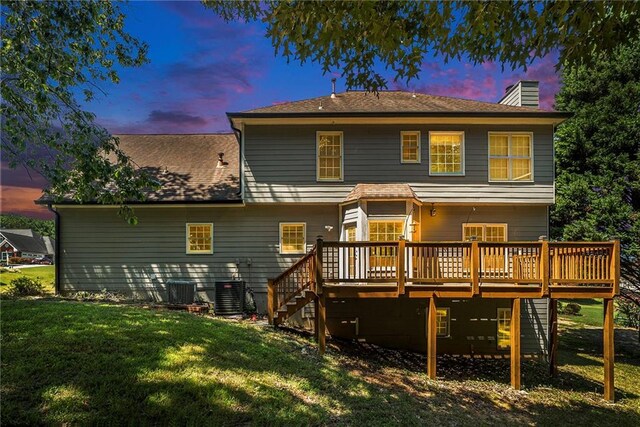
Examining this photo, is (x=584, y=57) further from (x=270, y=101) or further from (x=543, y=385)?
(x=270, y=101)

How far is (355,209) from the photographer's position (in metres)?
10.9

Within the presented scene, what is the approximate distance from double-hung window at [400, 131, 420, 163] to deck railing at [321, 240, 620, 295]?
12.2 ft

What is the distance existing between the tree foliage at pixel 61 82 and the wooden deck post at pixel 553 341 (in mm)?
12200

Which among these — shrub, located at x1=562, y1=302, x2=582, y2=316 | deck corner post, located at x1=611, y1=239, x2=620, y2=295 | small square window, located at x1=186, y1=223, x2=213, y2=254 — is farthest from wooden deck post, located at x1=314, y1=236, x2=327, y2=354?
shrub, located at x1=562, y1=302, x2=582, y2=316

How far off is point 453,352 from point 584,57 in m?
→ 9.16

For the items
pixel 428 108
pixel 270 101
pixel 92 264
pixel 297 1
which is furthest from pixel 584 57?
pixel 92 264

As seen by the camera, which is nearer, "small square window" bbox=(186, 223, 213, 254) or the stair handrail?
the stair handrail

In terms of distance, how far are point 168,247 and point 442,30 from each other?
34.7 feet

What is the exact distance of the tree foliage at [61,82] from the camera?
671 centimetres

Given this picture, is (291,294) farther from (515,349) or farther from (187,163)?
(187,163)

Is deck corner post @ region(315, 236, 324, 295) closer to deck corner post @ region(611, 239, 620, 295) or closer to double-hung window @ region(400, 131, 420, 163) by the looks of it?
double-hung window @ region(400, 131, 420, 163)

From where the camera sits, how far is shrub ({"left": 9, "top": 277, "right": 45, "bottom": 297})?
11125 mm

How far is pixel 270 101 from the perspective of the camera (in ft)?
39.9

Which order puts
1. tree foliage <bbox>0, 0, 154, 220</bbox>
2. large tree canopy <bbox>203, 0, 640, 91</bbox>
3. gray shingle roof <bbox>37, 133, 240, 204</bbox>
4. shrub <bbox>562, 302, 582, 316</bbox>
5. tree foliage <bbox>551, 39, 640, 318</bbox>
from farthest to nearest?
shrub <bbox>562, 302, 582, 316</bbox> < tree foliage <bbox>551, 39, 640, 318</bbox> < gray shingle roof <bbox>37, 133, 240, 204</bbox> < tree foliage <bbox>0, 0, 154, 220</bbox> < large tree canopy <bbox>203, 0, 640, 91</bbox>
